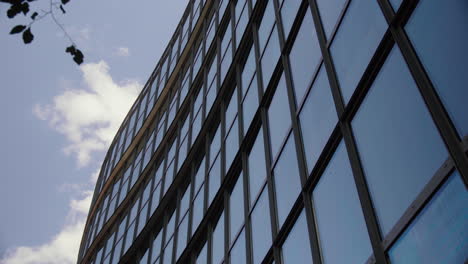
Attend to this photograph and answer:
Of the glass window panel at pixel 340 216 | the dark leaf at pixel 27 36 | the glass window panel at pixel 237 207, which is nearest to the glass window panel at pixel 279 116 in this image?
the glass window panel at pixel 237 207

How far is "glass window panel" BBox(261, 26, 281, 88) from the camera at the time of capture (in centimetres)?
1434

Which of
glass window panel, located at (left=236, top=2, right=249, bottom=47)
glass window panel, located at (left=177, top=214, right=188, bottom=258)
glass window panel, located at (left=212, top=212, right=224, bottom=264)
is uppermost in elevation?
glass window panel, located at (left=236, top=2, right=249, bottom=47)

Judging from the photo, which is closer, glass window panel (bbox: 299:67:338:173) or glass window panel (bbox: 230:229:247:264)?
glass window panel (bbox: 299:67:338:173)

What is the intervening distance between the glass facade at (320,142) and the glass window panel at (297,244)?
49 millimetres

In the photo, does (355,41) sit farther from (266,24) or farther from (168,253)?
(168,253)

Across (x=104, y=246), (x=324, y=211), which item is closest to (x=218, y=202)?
(x=324, y=211)

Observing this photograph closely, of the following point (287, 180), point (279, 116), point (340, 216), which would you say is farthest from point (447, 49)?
point (279, 116)

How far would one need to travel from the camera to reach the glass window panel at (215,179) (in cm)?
1701

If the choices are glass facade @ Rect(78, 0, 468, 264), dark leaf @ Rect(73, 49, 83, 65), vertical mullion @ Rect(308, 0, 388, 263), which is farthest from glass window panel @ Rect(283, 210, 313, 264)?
dark leaf @ Rect(73, 49, 83, 65)

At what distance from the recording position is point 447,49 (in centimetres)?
635

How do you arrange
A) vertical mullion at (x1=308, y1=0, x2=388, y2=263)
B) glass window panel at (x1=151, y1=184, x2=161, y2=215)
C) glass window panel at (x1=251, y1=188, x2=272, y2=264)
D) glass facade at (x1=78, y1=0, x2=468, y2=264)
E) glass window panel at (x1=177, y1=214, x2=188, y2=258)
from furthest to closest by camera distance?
glass window panel at (x1=151, y1=184, x2=161, y2=215)
glass window panel at (x1=177, y1=214, x2=188, y2=258)
glass window panel at (x1=251, y1=188, x2=272, y2=264)
vertical mullion at (x1=308, y1=0, x2=388, y2=263)
glass facade at (x1=78, y1=0, x2=468, y2=264)

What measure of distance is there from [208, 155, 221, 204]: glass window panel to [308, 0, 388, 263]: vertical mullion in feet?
23.9

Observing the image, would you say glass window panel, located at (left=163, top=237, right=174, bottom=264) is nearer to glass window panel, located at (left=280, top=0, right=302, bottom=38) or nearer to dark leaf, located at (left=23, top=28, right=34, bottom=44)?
glass window panel, located at (left=280, top=0, right=302, bottom=38)

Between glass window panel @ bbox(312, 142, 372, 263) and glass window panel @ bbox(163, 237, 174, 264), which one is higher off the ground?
glass window panel @ bbox(163, 237, 174, 264)
